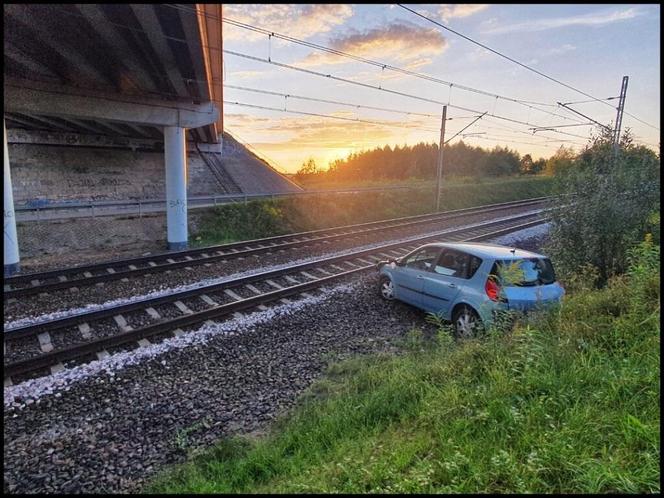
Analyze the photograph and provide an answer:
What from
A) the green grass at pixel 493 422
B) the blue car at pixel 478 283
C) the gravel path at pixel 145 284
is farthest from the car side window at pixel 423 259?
the gravel path at pixel 145 284

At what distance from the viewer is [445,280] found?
23.1ft

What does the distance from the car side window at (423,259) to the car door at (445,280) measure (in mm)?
204

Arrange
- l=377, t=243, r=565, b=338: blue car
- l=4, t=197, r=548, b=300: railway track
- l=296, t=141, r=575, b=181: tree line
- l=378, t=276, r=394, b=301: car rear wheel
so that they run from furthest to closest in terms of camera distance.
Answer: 1. l=296, t=141, r=575, b=181: tree line
2. l=4, t=197, r=548, b=300: railway track
3. l=378, t=276, r=394, b=301: car rear wheel
4. l=377, t=243, r=565, b=338: blue car

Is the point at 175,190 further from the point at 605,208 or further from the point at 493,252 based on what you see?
the point at 605,208

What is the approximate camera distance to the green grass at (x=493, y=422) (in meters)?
2.63

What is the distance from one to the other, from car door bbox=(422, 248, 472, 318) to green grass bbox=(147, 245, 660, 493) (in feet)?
5.54

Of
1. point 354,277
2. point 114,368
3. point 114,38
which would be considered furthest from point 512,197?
point 114,368

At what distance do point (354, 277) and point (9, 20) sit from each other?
9374 mm

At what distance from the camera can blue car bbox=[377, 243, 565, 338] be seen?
19.9 feet

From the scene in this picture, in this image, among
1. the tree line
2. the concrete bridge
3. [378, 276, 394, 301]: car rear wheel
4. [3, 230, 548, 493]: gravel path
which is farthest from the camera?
the tree line

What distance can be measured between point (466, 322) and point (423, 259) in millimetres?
1777

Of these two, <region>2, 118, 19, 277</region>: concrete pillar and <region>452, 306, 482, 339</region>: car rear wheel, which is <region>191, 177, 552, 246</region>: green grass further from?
<region>452, 306, 482, 339</region>: car rear wheel

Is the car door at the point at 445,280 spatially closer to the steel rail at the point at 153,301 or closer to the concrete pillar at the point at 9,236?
the steel rail at the point at 153,301

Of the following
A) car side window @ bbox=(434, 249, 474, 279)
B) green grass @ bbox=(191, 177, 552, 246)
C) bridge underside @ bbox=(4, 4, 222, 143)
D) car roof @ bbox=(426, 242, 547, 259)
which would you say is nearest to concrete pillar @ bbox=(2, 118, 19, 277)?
bridge underside @ bbox=(4, 4, 222, 143)
